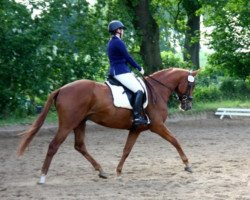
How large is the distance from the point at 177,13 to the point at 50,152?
68.7 ft

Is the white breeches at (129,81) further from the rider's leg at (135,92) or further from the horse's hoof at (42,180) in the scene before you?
the horse's hoof at (42,180)

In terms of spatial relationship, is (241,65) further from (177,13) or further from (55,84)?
(55,84)

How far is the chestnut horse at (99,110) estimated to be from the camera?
9789mm

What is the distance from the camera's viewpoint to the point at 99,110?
1023 cm

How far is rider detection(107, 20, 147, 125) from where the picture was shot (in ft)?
33.8

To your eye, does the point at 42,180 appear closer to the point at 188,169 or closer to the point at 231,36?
the point at 188,169

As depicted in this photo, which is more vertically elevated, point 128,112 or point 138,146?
point 128,112

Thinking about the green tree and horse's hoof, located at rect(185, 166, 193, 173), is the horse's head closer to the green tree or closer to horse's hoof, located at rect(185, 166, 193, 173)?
horse's hoof, located at rect(185, 166, 193, 173)

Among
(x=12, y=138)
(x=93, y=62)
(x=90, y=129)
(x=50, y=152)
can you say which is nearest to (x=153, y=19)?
(x=93, y=62)

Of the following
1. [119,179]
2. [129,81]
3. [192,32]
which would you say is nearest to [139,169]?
[119,179]

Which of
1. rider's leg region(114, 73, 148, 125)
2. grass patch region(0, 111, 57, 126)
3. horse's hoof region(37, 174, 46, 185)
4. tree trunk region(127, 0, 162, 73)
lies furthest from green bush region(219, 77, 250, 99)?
horse's hoof region(37, 174, 46, 185)

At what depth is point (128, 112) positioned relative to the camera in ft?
34.3

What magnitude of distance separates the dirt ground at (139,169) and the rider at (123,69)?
1149 mm

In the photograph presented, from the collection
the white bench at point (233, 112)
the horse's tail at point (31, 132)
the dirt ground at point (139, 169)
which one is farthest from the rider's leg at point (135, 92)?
the white bench at point (233, 112)
